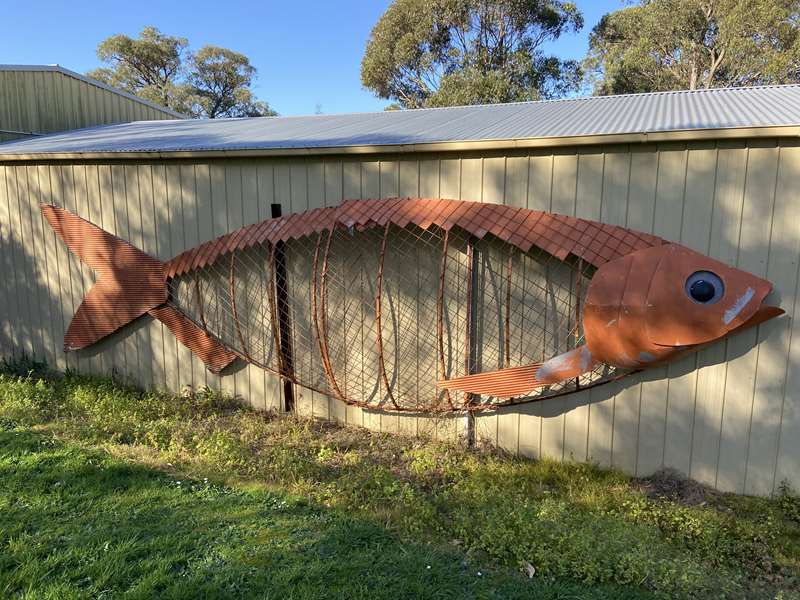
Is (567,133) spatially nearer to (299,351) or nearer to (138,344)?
(299,351)

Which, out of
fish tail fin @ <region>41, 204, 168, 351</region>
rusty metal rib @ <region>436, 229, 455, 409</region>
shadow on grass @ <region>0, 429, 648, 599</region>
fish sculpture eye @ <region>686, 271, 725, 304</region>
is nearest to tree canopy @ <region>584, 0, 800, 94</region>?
fish sculpture eye @ <region>686, 271, 725, 304</region>

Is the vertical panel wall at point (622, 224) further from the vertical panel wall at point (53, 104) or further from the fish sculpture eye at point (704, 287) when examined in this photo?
the vertical panel wall at point (53, 104)

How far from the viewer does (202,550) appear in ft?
8.86

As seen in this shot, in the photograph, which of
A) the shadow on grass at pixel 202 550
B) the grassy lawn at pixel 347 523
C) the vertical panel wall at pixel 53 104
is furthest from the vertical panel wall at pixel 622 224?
the vertical panel wall at pixel 53 104

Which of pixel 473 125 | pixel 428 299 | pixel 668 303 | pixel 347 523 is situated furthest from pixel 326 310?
pixel 668 303

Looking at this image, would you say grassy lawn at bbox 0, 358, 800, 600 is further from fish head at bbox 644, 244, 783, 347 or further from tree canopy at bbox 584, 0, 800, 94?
tree canopy at bbox 584, 0, 800, 94

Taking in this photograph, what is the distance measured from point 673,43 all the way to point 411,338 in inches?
627

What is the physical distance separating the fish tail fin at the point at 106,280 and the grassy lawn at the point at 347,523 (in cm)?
123

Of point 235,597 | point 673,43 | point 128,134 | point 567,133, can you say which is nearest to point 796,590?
point 235,597

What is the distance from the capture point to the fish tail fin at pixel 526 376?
3.62 m

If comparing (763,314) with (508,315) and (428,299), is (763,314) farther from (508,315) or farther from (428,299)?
(428,299)

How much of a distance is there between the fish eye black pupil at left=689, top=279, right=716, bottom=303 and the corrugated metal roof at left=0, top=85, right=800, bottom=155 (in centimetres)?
92

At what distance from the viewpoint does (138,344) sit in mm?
5406

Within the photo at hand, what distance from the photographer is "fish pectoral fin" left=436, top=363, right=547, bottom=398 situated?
3.74 m
